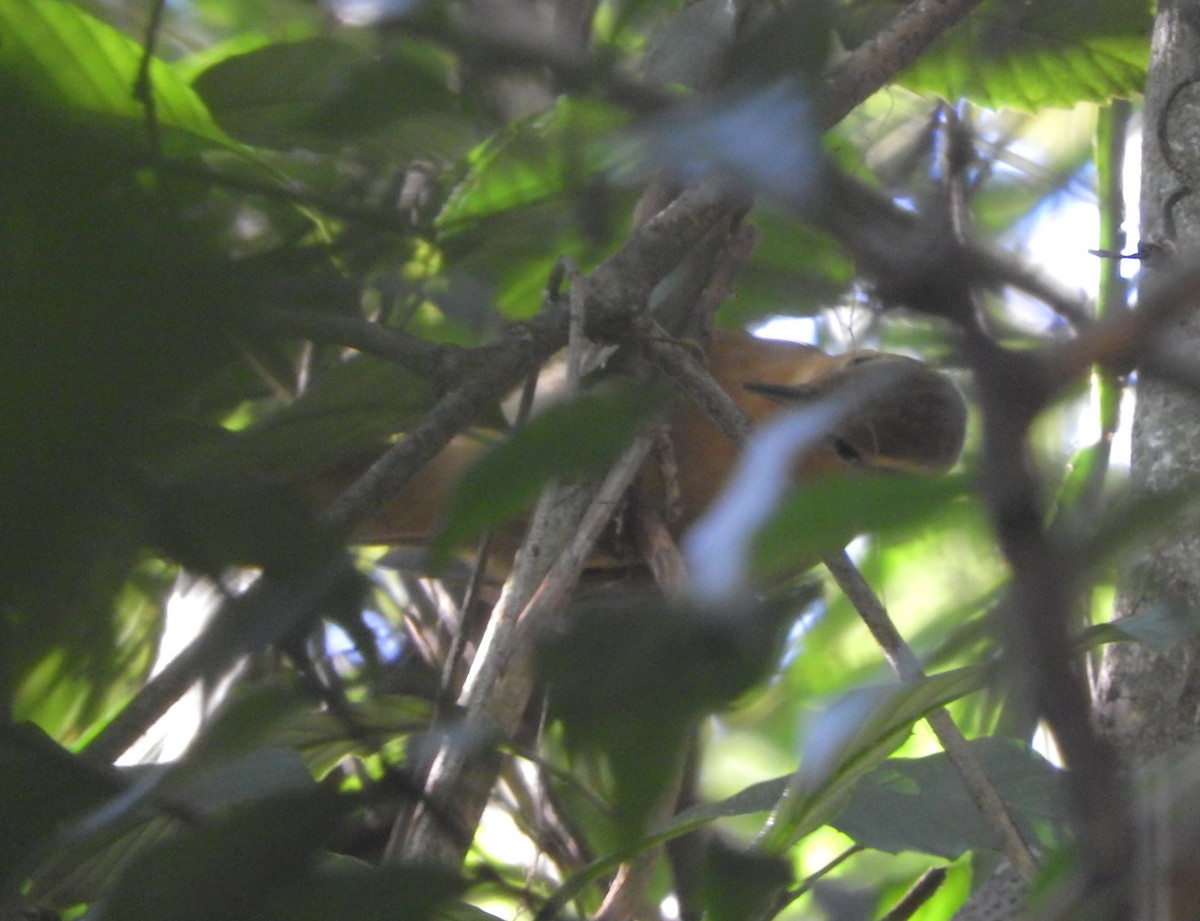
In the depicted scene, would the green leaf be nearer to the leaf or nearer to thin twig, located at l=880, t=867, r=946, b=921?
the leaf

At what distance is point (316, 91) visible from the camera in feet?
4.90

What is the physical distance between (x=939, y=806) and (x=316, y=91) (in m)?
1.05

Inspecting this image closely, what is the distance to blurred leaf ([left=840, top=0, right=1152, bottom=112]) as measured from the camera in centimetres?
186

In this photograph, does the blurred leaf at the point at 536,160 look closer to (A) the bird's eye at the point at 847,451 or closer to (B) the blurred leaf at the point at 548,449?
(B) the blurred leaf at the point at 548,449

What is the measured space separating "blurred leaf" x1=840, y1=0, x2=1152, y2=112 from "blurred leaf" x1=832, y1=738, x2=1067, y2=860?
3.37 feet

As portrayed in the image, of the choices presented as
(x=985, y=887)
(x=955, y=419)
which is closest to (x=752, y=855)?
(x=985, y=887)

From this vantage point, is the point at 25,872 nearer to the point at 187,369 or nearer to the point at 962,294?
A: the point at 187,369

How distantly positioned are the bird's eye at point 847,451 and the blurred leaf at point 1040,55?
55cm

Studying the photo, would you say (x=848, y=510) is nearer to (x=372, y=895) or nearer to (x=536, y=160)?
(x=372, y=895)

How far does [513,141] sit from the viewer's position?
850mm

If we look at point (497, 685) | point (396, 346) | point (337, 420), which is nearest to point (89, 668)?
point (497, 685)

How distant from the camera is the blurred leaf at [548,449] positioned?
424mm

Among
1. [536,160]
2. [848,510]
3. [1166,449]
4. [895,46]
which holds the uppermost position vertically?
[895,46]

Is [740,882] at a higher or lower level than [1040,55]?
lower
